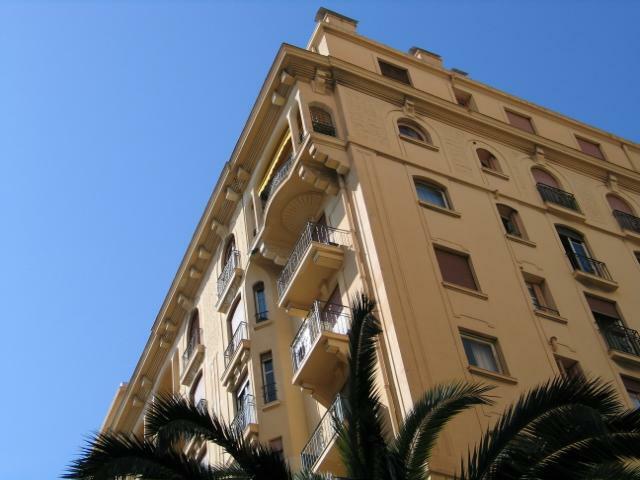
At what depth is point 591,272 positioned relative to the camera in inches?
1063

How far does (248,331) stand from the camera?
26.5m

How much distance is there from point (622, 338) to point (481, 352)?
4.44 m

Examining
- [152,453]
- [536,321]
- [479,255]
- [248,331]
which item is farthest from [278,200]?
[152,453]

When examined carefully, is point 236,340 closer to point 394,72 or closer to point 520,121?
point 394,72

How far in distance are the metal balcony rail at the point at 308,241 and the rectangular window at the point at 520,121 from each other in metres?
8.96

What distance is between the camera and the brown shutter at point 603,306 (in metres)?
25.8

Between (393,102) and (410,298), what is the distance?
8.16 meters

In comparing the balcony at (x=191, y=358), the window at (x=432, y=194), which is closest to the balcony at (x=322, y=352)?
the window at (x=432, y=194)

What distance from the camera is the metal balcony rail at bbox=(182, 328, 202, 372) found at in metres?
31.6

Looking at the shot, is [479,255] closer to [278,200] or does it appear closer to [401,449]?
[278,200]

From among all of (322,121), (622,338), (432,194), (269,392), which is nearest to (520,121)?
(432,194)

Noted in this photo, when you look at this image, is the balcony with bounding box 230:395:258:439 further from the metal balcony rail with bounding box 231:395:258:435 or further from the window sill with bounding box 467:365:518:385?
the window sill with bounding box 467:365:518:385

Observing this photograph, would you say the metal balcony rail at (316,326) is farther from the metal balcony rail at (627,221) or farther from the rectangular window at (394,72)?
the metal balcony rail at (627,221)

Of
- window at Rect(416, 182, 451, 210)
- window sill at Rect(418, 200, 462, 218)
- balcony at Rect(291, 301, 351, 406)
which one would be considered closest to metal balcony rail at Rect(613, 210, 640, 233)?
window at Rect(416, 182, 451, 210)
